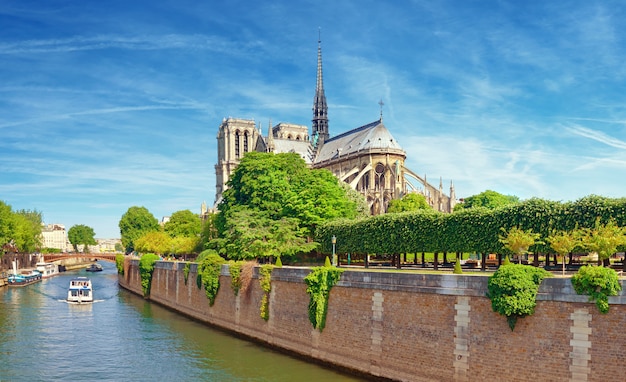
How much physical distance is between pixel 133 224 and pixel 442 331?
118 m

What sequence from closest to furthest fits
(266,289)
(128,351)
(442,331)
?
(442,331), (128,351), (266,289)

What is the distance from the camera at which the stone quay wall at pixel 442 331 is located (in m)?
19.8

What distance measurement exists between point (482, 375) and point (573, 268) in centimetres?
1541

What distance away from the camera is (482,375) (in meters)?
22.4

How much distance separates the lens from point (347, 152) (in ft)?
387

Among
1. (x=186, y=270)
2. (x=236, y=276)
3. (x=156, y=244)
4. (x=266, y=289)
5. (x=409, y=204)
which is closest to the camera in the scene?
(x=266, y=289)

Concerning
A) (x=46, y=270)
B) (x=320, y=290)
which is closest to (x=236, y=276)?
(x=320, y=290)

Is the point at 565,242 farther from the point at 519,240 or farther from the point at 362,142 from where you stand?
the point at 362,142

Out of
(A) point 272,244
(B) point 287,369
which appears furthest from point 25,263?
(B) point 287,369

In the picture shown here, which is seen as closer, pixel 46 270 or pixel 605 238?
pixel 605 238

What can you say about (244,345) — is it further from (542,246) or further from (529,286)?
(529,286)

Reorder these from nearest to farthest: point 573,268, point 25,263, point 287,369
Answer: point 287,369
point 573,268
point 25,263

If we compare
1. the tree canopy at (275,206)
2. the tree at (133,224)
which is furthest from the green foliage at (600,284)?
the tree at (133,224)

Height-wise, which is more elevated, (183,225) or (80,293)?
(183,225)
